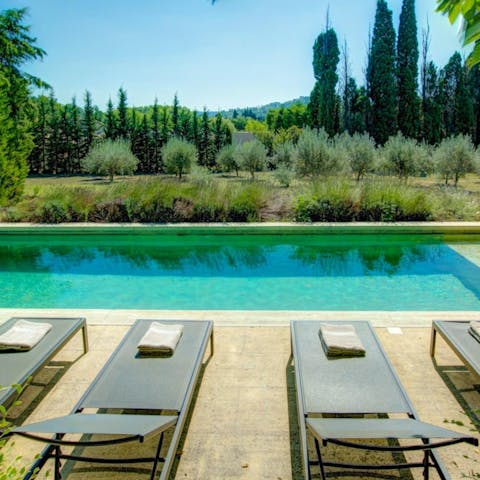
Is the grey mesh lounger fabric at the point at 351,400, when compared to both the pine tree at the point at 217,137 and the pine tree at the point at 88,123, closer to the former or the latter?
the pine tree at the point at 217,137

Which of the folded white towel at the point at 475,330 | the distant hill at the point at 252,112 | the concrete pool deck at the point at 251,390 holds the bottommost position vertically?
the concrete pool deck at the point at 251,390

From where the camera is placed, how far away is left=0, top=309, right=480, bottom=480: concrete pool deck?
2.56 m

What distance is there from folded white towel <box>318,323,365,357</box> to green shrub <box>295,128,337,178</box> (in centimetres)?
1153

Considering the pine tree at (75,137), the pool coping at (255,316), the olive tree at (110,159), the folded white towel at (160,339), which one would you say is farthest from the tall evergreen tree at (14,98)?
the folded white towel at (160,339)

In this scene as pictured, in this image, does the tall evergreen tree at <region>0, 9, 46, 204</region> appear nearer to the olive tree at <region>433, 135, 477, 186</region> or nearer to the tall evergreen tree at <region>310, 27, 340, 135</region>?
the olive tree at <region>433, 135, 477, 186</region>

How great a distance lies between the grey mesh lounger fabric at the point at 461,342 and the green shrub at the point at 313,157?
11.3 meters

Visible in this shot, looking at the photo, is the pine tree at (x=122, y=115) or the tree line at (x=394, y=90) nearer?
the tree line at (x=394, y=90)

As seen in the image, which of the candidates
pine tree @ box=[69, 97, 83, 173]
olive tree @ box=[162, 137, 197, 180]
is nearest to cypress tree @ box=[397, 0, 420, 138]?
olive tree @ box=[162, 137, 197, 180]

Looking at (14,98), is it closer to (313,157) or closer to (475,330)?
(313,157)

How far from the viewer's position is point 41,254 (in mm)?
8477

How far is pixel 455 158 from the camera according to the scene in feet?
49.7

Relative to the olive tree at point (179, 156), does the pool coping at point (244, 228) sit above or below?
below

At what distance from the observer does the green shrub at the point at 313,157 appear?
1441cm

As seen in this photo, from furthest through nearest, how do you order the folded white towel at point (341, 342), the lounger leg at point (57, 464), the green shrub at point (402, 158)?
the green shrub at point (402, 158) < the folded white towel at point (341, 342) < the lounger leg at point (57, 464)
